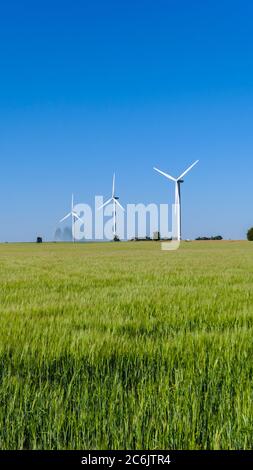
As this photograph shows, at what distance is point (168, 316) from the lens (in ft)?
22.2

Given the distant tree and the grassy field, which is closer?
the grassy field

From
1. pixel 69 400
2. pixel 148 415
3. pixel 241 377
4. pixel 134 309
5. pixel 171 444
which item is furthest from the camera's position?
pixel 134 309

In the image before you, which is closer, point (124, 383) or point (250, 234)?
Result: point (124, 383)

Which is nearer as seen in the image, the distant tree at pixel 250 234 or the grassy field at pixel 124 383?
the grassy field at pixel 124 383

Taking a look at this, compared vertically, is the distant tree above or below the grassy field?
above

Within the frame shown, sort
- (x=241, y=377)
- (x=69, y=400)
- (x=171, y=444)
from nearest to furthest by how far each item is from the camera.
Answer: (x=171, y=444)
(x=69, y=400)
(x=241, y=377)

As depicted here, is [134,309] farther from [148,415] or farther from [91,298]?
[148,415]

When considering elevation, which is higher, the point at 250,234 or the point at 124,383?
the point at 250,234

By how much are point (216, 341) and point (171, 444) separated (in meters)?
2.51

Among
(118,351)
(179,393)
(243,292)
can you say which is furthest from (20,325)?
(243,292)

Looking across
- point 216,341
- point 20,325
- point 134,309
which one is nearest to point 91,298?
point 134,309

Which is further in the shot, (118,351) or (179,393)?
(118,351)

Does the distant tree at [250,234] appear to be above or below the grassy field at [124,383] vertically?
above
